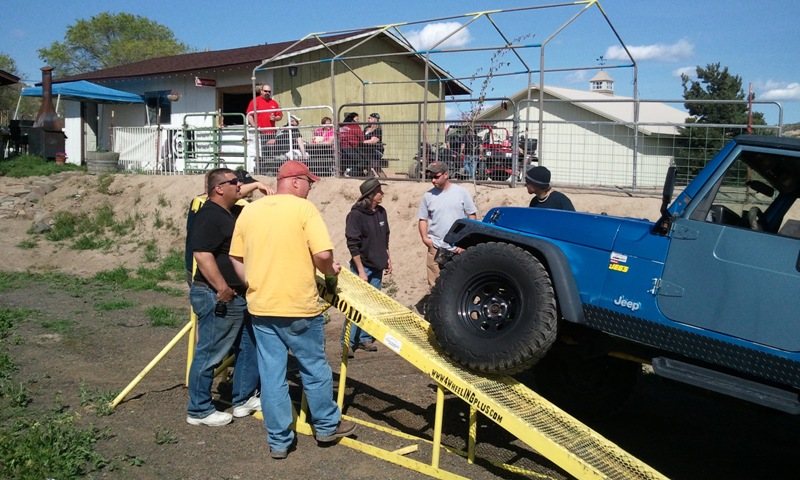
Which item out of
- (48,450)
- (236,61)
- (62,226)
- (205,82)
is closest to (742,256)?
(48,450)

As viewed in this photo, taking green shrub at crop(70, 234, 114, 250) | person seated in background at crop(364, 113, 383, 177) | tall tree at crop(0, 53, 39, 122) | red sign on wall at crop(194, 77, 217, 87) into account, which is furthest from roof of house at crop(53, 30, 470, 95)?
tall tree at crop(0, 53, 39, 122)

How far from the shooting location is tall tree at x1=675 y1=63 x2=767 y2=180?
10.4 metres

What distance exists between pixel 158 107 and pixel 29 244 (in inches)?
300

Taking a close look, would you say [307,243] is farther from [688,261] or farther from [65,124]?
[65,124]

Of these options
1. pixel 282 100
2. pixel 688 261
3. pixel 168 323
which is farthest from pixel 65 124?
pixel 688 261

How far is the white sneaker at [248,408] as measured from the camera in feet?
19.9

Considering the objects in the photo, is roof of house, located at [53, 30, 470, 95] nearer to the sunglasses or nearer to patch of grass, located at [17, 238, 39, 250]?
patch of grass, located at [17, 238, 39, 250]

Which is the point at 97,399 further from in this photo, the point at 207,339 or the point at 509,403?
the point at 509,403

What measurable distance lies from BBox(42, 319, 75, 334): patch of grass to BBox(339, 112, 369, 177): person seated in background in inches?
244

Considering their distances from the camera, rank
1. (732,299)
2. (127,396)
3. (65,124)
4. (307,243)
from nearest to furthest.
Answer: (732,299) < (307,243) < (127,396) < (65,124)

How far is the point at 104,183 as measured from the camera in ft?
57.7

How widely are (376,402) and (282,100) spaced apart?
530 inches

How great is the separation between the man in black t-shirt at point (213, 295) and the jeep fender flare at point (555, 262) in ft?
6.40

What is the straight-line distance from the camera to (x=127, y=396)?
6316 millimetres
